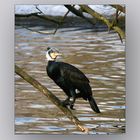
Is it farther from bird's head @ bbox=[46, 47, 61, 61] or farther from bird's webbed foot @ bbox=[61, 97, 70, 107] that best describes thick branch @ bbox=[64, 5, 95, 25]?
bird's webbed foot @ bbox=[61, 97, 70, 107]

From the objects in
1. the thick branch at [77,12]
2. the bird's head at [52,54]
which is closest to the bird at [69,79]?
the bird's head at [52,54]

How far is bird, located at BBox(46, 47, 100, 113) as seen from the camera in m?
1.80

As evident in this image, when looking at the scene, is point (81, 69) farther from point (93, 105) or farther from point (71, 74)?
point (93, 105)

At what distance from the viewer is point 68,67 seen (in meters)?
1.81

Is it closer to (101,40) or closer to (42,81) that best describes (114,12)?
(101,40)

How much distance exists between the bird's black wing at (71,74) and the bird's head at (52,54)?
5 centimetres

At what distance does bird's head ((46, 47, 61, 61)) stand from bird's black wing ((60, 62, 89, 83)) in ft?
0.15

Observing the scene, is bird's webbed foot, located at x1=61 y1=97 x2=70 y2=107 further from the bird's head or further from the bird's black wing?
the bird's head

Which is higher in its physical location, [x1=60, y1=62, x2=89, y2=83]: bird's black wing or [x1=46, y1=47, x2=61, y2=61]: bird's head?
[x1=46, y1=47, x2=61, y2=61]: bird's head

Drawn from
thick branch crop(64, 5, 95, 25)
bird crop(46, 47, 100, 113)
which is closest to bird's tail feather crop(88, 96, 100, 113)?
bird crop(46, 47, 100, 113)

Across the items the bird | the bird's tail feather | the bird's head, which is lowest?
the bird's tail feather

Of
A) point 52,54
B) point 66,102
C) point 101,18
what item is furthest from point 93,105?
point 101,18

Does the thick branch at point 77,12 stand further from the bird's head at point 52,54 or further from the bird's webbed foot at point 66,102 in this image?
the bird's webbed foot at point 66,102

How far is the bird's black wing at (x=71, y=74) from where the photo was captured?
181cm
